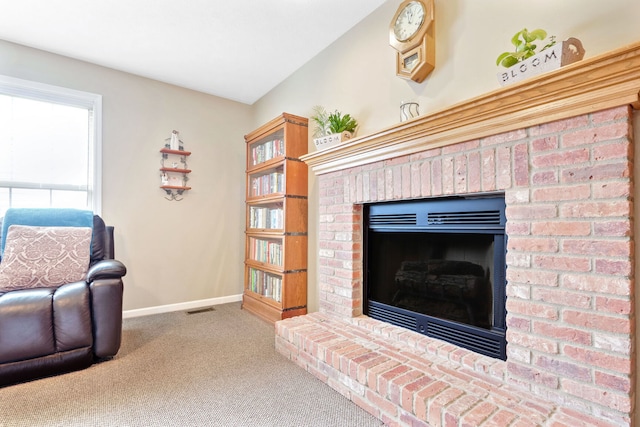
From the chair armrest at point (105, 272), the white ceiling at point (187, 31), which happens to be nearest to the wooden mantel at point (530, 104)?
the white ceiling at point (187, 31)

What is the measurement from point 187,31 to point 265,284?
7.47 feet

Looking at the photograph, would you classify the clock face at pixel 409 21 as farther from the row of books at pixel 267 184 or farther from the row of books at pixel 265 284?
the row of books at pixel 265 284

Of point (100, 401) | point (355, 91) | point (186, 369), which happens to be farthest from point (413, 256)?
point (100, 401)

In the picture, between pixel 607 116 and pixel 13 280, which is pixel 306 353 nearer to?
pixel 607 116

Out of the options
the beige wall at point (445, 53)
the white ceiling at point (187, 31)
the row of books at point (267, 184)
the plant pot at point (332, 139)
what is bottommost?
the row of books at point (267, 184)

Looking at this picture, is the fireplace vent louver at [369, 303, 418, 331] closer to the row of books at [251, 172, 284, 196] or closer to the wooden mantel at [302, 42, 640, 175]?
the wooden mantel at [302, 42, 640, 175]

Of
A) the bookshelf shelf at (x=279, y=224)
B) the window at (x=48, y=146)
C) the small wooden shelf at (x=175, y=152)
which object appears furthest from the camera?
the small wooden shelf at (x=175, y=152)

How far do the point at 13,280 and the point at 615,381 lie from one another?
3185 millimetres

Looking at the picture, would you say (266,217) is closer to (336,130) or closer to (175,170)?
(175,170)

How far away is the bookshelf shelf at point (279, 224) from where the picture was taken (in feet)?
9.05

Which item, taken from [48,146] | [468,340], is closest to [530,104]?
[468,340]

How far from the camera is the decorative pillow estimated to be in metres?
2.08

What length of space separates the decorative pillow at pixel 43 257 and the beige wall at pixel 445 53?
1786 mm

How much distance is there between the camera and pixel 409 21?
186 centimetres
